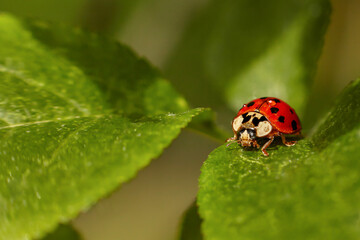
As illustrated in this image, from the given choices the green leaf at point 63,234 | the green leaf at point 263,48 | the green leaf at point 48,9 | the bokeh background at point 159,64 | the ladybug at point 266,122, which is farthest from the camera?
the green leaf at point 48,9

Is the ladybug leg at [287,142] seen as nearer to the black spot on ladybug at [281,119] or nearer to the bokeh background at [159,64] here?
the black spot on ladybug at [281,119]

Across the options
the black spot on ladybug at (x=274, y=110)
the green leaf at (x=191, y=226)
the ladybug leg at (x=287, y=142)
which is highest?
the black spot on ladybug at (x=274, y=110)

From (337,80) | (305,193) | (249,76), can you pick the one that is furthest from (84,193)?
(337,80)

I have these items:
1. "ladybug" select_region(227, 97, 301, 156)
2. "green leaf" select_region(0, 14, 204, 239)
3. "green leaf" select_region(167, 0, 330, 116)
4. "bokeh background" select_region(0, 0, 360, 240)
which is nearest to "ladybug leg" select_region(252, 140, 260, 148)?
"ladybug" select_region(227, 97, 301, 156)

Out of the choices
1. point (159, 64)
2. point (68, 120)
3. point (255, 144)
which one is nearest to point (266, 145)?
point (255, 144)

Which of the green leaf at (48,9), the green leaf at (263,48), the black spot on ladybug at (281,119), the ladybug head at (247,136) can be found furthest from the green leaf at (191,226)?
the green leaf at (48,9)

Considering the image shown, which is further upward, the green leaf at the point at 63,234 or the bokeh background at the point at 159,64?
the bokeh background at the point at 159,64

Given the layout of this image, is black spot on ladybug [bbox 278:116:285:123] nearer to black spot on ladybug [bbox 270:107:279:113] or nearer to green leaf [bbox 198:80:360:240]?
black spot on ladybug [bbox 270:107:279:113]
